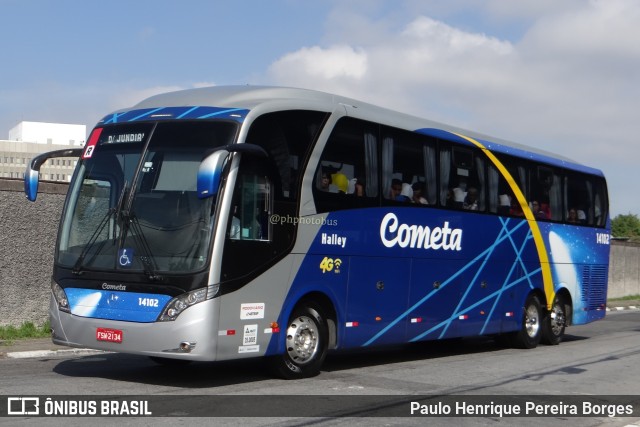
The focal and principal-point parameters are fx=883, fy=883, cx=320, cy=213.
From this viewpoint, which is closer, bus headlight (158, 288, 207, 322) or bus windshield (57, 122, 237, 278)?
bus headlight (158, 288, 207, 322)

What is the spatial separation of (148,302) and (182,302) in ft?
1.40

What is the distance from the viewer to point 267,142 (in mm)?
10906

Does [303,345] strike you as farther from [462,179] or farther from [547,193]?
[547,193]

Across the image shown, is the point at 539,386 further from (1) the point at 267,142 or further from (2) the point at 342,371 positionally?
(1) the point at 267,142

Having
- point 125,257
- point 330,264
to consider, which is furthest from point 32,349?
point 330,264

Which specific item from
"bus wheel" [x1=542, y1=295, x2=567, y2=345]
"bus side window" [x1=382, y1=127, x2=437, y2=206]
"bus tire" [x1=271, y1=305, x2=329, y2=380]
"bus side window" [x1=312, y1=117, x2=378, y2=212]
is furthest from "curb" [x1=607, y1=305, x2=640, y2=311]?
"bus tire" [x1=271, y1=305, x2=329, y2=380]

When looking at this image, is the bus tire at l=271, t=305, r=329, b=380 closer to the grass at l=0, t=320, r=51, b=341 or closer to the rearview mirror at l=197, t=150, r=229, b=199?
the rearview mirror at l=197, t=150, r=229, b=199

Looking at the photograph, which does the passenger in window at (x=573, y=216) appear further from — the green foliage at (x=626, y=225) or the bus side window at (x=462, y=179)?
the green foliage at (x=626, y=225)

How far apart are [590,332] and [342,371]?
466 inches

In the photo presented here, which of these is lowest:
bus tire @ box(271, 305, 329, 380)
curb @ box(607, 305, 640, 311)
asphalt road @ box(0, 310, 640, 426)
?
curb @ box(607, 305, 640, 311)

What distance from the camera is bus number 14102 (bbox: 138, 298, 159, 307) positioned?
999cm

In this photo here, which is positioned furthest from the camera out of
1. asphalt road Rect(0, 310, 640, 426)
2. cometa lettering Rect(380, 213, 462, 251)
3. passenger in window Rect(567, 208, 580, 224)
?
passenger in window Rect(567, 208, 580, 224)

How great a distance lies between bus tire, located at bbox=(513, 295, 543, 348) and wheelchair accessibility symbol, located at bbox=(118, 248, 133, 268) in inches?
372

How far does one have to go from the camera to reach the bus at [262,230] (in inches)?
397
